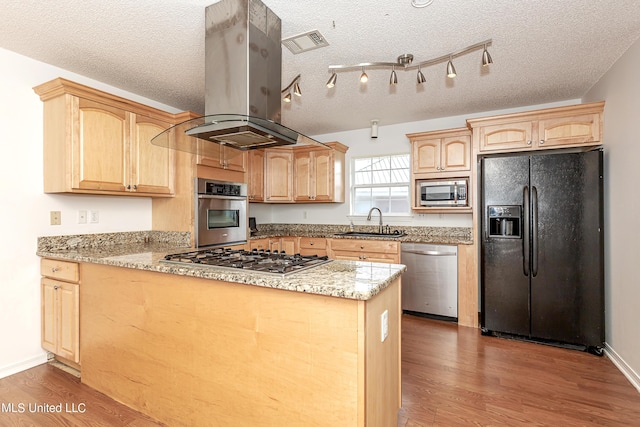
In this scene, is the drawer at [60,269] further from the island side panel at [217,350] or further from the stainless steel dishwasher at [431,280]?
the stainless steel dishwasher at [431,280]

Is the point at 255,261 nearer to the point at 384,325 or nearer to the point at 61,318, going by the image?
the point at 384,325

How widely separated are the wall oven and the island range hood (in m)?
1.32

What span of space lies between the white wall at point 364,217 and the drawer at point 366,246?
2.22 ft

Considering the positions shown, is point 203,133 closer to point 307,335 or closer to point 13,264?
point 307,335

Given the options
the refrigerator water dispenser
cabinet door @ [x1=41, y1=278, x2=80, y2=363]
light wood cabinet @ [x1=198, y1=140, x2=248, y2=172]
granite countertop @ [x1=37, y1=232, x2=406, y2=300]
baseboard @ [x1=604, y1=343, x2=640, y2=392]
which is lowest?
baseboard @ [x1=604, y1=343, x2=640, y2=392]

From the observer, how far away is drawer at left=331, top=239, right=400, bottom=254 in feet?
12.4

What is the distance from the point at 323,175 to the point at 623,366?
11.8 ft

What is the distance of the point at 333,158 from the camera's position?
455 centimetres

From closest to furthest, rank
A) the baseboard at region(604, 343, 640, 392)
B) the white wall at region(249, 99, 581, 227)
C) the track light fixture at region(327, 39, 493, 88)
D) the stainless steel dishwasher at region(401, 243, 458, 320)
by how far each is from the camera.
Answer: the track light fixture at region(327, 39, 493, 88)
the baseboard at region(604, 343, 640, 392)
the stainless steel dishwasher at region(401, 243, 458, 320)
the white wall at region(249, 99, 581, 227)

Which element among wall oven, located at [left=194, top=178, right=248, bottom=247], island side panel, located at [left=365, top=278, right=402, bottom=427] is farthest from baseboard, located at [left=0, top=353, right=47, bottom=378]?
island side panel, located at [left=365, top=278, right=402, bottom=427]

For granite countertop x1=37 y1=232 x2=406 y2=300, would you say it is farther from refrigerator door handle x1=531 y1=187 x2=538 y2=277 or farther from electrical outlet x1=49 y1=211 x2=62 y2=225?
refrigerator door handle x1=531 y1=187 x2=538 y2=277

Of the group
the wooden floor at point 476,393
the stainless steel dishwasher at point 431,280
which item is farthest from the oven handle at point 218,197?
the stainless steel dishwasher at point 431,280

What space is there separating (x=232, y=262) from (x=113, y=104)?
76.6 inches

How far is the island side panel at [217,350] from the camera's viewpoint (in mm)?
1341
